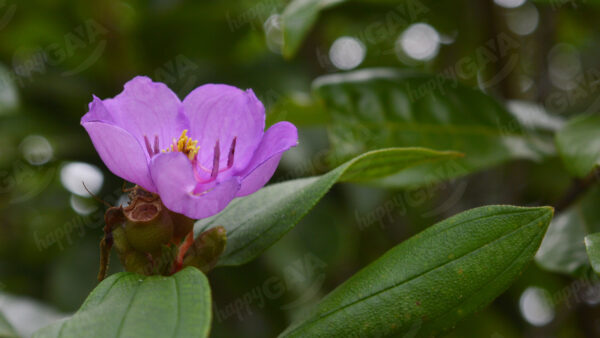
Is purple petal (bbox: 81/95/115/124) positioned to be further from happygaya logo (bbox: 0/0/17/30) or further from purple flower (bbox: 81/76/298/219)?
happygaya logo (bbox: 0/0/17/30)

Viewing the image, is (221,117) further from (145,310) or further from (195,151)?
(145,310)

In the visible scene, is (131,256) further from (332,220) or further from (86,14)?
(86,14)

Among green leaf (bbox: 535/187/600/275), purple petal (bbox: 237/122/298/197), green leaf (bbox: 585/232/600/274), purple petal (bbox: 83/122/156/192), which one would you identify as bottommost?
green leaf (bbox: 535/187/600/275)

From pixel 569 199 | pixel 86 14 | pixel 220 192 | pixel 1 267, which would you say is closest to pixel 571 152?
pixel 569 199

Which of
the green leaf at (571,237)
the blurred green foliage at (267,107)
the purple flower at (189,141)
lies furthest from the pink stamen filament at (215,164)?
the blurred green foliage at (267,107)

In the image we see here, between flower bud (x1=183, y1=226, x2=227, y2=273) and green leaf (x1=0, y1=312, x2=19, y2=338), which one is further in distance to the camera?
green leaf (x1=0, y1=312, x2=19, y2=338)

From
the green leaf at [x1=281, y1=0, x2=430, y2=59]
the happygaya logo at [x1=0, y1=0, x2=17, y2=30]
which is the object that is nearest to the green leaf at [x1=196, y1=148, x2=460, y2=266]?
the green leaf at [x1=281, y1=0, x2=430, y2=59]
